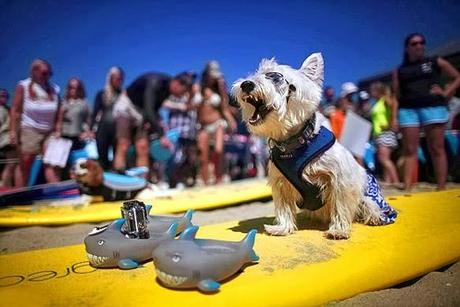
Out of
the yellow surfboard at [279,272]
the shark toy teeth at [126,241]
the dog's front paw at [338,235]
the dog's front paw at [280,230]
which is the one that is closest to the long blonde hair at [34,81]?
the yellow surfboard at [279,272]

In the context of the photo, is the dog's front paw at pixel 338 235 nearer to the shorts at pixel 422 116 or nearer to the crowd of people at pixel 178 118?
the crowd of people at pixel 178 118

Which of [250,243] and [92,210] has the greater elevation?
[250,243]

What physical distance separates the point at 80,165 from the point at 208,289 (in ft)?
10.9

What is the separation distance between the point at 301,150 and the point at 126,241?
111 cm

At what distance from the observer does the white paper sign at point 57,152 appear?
477 cm

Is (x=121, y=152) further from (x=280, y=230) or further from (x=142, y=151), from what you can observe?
(x=280, y=230)

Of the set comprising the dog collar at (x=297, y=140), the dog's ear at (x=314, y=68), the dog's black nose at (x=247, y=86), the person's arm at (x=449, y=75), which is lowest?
the dog collar at (x=297, y=140)

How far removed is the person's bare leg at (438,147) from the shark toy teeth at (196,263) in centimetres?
339

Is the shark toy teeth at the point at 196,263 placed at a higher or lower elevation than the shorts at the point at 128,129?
lower

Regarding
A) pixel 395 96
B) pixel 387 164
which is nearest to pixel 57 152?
pixel 395 96

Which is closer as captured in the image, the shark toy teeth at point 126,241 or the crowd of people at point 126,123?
the shark toy teeth at point 126,241

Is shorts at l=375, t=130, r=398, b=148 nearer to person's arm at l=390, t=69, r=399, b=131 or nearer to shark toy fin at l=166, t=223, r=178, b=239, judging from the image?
person's arm at l=390, t=69, r=399, b=131

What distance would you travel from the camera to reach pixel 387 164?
5207 millimetres

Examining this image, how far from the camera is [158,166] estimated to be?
265 inches
